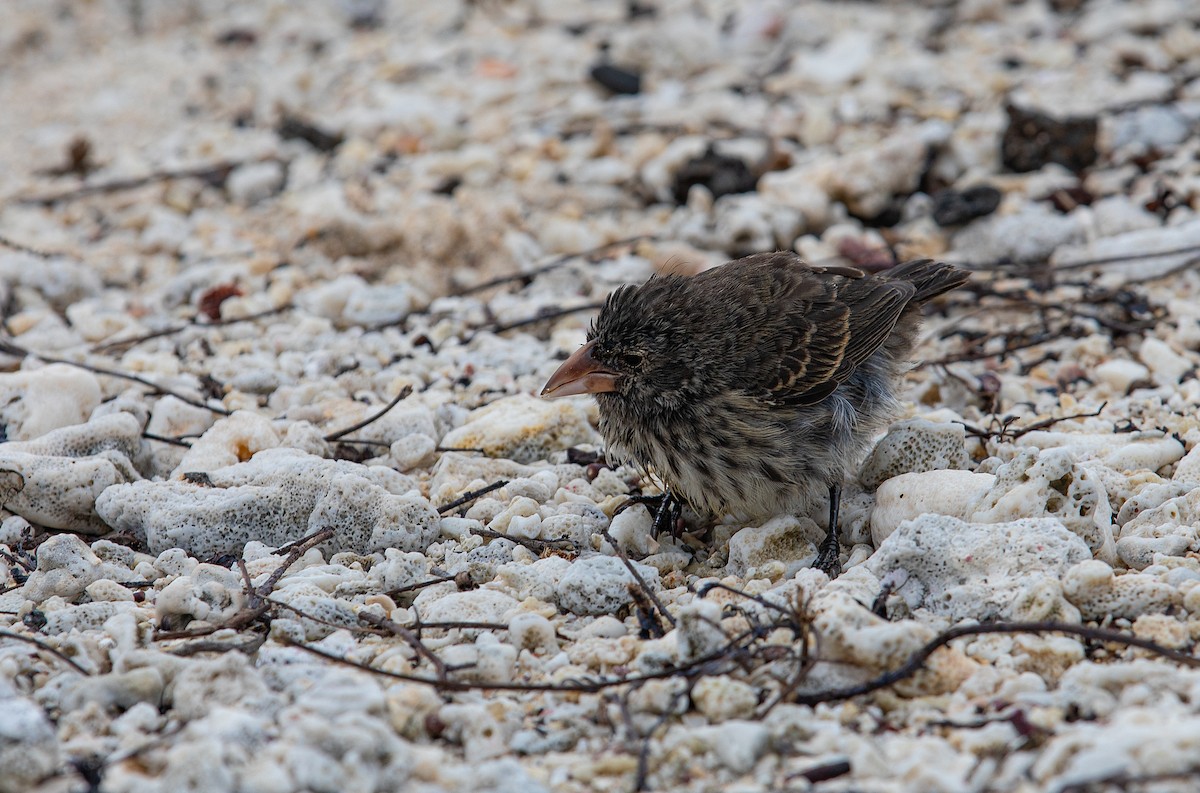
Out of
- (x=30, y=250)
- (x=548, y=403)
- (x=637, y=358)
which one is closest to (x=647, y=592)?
(x=637, y=358)

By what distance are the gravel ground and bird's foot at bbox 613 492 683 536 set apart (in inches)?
2.2

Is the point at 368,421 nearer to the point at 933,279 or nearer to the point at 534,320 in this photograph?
the point at 534,320

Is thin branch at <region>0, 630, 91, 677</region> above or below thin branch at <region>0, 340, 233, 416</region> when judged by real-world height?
above

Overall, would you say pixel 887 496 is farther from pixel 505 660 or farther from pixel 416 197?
pixel 416 197

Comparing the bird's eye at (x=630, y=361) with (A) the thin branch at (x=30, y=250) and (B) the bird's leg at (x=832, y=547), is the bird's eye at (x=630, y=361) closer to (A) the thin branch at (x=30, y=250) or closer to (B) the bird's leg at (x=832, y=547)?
(B) the bird's leg at (x=832, y=547)

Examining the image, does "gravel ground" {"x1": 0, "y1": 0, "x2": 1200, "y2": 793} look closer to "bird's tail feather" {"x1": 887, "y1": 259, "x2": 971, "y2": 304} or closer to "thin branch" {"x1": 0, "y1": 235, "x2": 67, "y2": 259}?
"thin branch" {"x1": 0, "y1": 235, "x2": 67, "y2": 259}

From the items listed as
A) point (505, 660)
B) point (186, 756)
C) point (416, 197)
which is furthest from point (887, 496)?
point (416, 197)

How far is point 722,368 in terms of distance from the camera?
4.13m

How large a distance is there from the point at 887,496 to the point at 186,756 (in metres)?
2.28

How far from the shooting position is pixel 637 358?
165 inches

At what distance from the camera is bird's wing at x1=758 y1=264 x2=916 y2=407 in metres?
4.16

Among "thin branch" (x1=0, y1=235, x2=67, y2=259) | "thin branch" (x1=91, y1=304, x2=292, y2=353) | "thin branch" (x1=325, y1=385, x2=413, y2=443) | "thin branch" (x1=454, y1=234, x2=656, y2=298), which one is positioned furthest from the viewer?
"thin branch" (x1=0, y1=235, x2=67, y2=259)

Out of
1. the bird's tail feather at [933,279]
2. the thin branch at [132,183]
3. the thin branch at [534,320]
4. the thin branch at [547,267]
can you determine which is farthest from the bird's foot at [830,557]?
the thin branch at [132,183]

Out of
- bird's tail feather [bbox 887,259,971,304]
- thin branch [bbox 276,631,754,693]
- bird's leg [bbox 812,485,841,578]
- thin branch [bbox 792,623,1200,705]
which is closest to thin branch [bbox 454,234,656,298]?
bird's tail feather [bbox 887,259,971,304]
